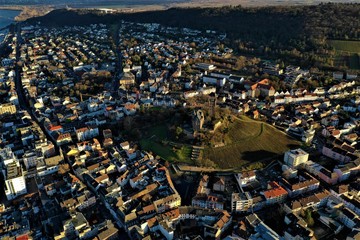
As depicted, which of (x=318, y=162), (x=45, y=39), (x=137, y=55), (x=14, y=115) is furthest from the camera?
(x=45, y=39)

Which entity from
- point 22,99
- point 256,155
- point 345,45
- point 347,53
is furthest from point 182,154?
point 345,45

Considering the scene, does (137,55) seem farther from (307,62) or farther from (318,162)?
(318,162)

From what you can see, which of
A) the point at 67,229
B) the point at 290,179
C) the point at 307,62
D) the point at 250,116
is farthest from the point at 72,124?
the point at 307,62

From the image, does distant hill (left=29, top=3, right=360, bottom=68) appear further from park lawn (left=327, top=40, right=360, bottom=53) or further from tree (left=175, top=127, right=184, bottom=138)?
tree (left=175, top=127, right=184, bottom=138)

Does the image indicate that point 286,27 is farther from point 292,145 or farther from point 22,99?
point 22,99

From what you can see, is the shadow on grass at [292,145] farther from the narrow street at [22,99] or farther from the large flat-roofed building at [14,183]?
the large flat-roofed building at [14,183]

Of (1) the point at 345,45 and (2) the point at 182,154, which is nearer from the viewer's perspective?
(2) the point at 182,154
